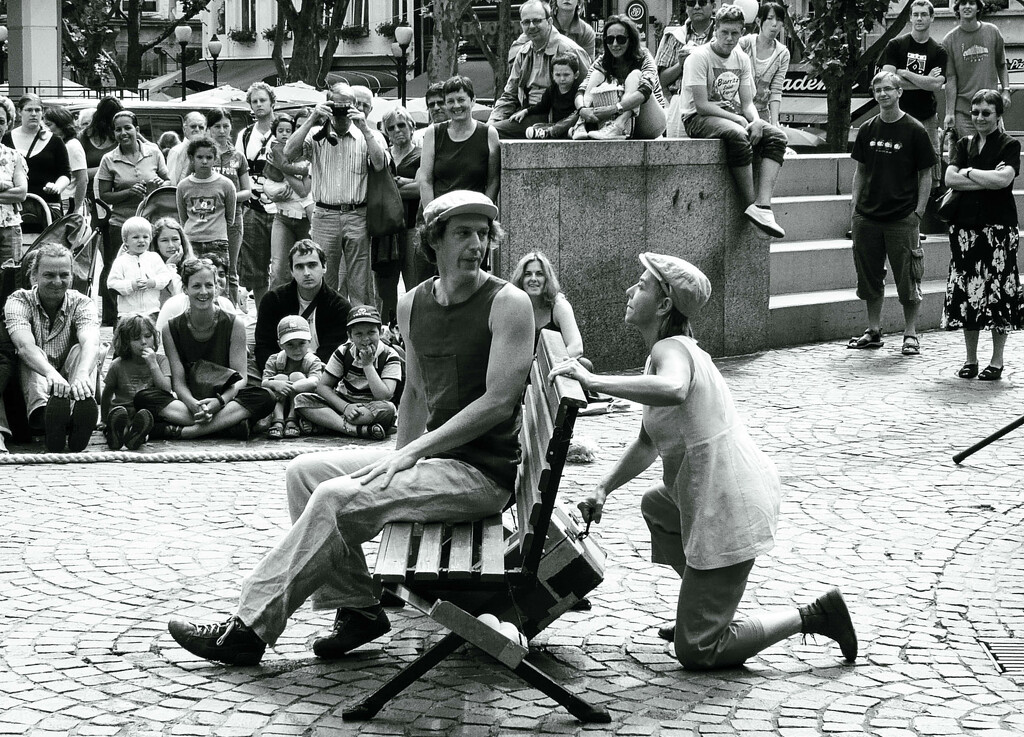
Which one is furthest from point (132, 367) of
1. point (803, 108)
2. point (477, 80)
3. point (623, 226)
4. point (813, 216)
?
point (477, 80)

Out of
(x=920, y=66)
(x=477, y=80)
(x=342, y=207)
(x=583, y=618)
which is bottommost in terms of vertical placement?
(x=583, y=618)

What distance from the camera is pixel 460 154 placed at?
10688 mm

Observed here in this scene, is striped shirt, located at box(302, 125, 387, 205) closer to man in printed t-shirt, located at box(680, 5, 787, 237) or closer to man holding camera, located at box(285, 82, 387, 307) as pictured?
man holding camera, located at box(285, 82, 387, 307)

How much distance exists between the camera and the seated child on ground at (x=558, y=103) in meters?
11.5

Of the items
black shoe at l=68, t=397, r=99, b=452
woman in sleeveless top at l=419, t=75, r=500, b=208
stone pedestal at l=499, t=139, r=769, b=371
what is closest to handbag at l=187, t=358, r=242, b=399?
black shoe at l=68, t=397, r=99, b=452

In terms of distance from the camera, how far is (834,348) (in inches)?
495

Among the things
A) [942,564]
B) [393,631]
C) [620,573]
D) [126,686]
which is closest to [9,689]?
[126,686]

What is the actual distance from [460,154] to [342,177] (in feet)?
3.79

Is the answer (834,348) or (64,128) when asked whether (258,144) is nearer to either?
(64,128)

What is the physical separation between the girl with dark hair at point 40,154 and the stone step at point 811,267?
242 inches

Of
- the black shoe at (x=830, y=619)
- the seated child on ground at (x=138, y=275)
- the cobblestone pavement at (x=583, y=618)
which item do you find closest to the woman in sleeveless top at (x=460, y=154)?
the seated child on ground at (x=138, y=275)

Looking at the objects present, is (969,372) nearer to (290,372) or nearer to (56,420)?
(290,372)

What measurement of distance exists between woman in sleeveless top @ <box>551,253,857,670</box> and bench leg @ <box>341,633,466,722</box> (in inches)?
27.8

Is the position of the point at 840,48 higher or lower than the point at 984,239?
higher
